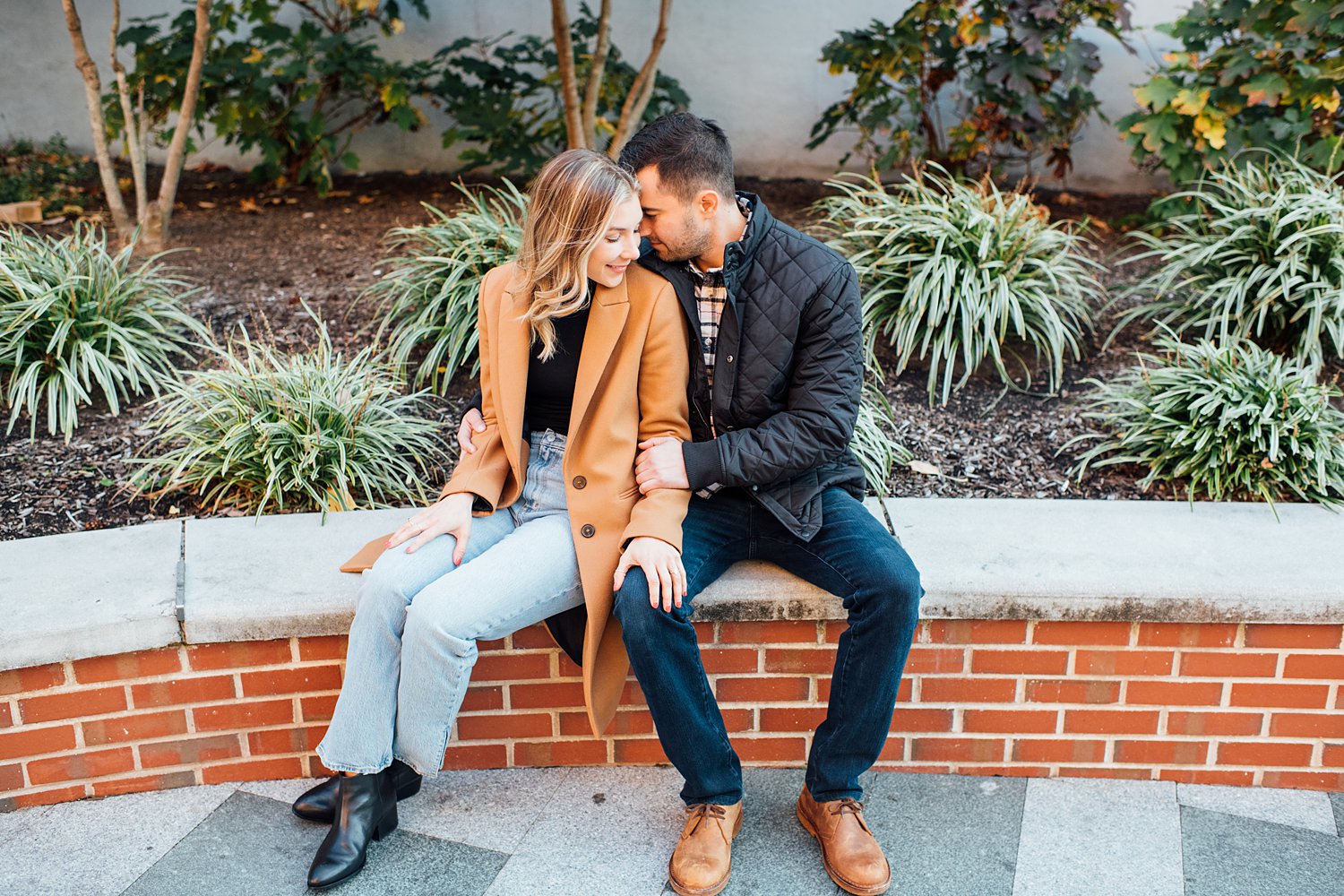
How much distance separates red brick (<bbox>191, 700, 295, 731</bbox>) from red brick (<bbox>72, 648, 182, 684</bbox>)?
15 centimetres

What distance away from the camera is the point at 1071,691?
2705 millimetres

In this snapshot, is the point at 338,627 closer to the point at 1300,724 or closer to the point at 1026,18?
the point at 1300,724

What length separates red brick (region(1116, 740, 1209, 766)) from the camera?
9.01 feet

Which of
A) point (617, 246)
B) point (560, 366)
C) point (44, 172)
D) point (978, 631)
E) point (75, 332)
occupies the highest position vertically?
point (44, 172)

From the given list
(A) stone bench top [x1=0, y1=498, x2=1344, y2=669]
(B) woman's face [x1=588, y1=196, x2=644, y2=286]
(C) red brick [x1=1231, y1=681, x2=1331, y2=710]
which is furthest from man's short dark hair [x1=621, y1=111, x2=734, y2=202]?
(C) red brick [x1=1231, y1=681, x2=1331, y2=710]

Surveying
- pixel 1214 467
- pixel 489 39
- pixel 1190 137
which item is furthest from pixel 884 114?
pixel 1214 467

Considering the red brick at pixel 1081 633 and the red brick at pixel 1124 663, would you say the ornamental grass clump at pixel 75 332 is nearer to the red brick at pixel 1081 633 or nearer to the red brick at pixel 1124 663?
the red brick at pixel 1081 633

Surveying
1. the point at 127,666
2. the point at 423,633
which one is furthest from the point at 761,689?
the point at 127,666

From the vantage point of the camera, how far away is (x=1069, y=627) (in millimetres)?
2633

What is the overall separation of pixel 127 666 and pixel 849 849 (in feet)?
5.63

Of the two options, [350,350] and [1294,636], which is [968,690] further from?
[350,350]

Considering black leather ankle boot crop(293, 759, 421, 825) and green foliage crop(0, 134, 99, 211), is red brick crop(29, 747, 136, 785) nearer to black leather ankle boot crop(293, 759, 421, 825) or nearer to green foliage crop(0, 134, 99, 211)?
black leather ankle boot crop(293, 759, 421, 825)

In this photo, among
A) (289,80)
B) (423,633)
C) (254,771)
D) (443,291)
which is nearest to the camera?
(423,633)

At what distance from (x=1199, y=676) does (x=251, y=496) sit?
2.63 meters
